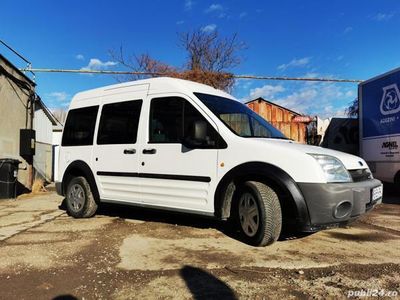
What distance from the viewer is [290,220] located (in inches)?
201

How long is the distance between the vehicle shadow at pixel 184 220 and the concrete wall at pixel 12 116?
5.23m

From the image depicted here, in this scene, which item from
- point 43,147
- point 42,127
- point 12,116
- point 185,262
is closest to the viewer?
point 185,262

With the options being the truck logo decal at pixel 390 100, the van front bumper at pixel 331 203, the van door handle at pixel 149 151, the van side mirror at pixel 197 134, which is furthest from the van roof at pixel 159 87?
the truck logo decal at pixel 390 100

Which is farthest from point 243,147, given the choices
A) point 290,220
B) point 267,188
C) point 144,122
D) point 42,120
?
point 42,120

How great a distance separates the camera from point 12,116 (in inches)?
499

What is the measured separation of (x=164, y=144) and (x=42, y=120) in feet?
35.4

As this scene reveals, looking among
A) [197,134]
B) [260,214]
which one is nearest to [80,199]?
[197,134]

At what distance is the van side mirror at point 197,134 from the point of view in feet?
17.6

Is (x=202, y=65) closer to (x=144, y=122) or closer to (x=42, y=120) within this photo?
(x=42, y=120)

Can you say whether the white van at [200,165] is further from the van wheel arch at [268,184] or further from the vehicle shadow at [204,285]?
the vehicle shadow at [204,285]

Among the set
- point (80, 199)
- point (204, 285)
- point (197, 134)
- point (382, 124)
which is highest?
point (382, 124)

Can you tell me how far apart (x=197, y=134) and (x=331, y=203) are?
183 cm

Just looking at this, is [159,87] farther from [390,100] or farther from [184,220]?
[390,100]

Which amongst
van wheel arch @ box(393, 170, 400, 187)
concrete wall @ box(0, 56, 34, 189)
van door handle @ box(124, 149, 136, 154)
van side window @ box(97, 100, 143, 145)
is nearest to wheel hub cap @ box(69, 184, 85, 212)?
van side window @ box(97, 100, 143, 145)
